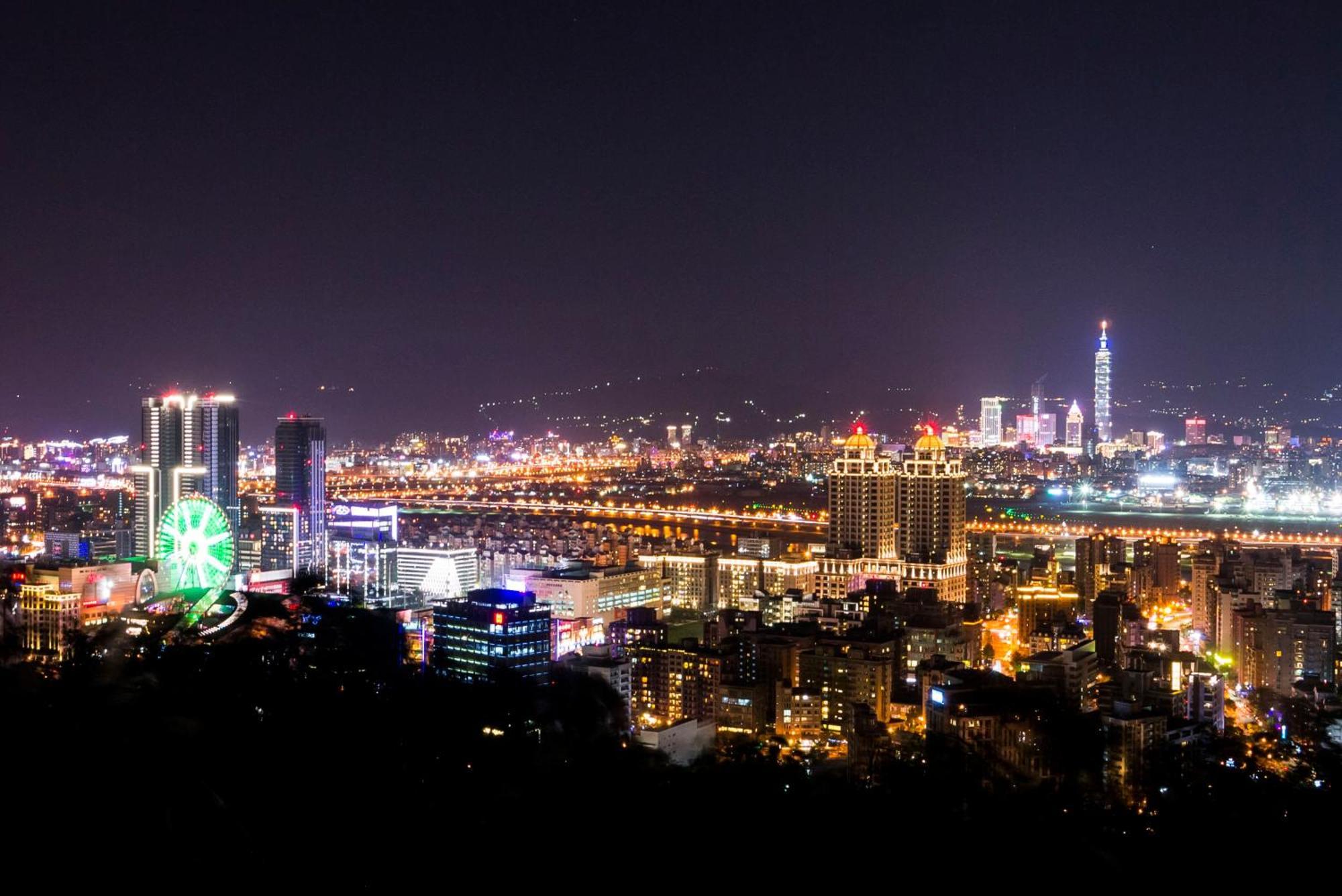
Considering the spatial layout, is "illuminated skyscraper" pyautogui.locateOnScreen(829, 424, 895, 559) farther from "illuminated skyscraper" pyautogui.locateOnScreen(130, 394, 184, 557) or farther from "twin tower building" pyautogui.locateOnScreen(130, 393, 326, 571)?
"illuminated skyscraper" pyautogui.locateOnScreen(130, 394, 184, 557)

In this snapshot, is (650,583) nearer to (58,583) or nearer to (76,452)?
(58,583)

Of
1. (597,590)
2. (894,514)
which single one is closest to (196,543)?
(597,590)

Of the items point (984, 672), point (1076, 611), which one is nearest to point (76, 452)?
point (1076, 611)

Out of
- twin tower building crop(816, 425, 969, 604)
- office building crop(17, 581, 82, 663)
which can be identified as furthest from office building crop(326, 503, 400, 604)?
twin tower building crop(816, 425, 969, 604)

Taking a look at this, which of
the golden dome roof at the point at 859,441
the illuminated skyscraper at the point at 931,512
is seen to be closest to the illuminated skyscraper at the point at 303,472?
the golden dome roof at the point at 859,441

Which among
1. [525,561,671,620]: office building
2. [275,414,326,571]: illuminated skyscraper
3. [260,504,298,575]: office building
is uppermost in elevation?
[275,414,326,571]: illuminated skyscraper

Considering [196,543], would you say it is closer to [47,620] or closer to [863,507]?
[47,620]

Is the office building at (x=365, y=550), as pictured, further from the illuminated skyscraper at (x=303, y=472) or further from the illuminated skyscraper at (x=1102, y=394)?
the illuminated skyscraper at (x=1102, y=394)
